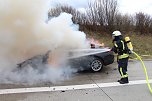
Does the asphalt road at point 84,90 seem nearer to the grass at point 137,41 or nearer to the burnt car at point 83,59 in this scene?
the burnt car at point 83,59

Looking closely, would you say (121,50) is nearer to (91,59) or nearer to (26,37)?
(91,59)

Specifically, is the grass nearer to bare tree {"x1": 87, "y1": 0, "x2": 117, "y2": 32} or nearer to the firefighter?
bare tree {"x1": 87, "y1": 0, "x2": 117, "y2": 32}

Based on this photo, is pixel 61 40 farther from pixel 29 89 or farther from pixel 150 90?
pixel 150 90

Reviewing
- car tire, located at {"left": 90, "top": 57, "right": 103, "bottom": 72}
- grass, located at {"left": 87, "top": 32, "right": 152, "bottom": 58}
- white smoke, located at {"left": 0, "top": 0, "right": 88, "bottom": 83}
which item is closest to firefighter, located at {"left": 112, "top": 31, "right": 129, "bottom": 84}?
car tire, located at {"left": 90, "top": 57, "right": 103, "bottom": 72}

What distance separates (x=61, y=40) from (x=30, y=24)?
1184 mm

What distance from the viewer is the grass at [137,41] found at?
17.8m

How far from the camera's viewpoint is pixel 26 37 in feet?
29.1

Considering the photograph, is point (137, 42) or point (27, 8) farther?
point (137, 42)

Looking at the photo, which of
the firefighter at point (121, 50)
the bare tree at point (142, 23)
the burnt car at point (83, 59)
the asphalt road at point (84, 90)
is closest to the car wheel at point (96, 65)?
the burnt car at point (83, 59)

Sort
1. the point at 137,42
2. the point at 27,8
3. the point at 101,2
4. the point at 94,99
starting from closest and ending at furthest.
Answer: the point at 94,99
the point at 27,8
the point at 137,42
the point at 101,2

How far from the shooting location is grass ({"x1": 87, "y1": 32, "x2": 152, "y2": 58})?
17.8 metres

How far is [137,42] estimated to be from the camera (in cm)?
1964

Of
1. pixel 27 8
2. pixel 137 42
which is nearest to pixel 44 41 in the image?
pixel 27 8

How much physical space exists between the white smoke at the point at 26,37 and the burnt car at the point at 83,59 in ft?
0.65
